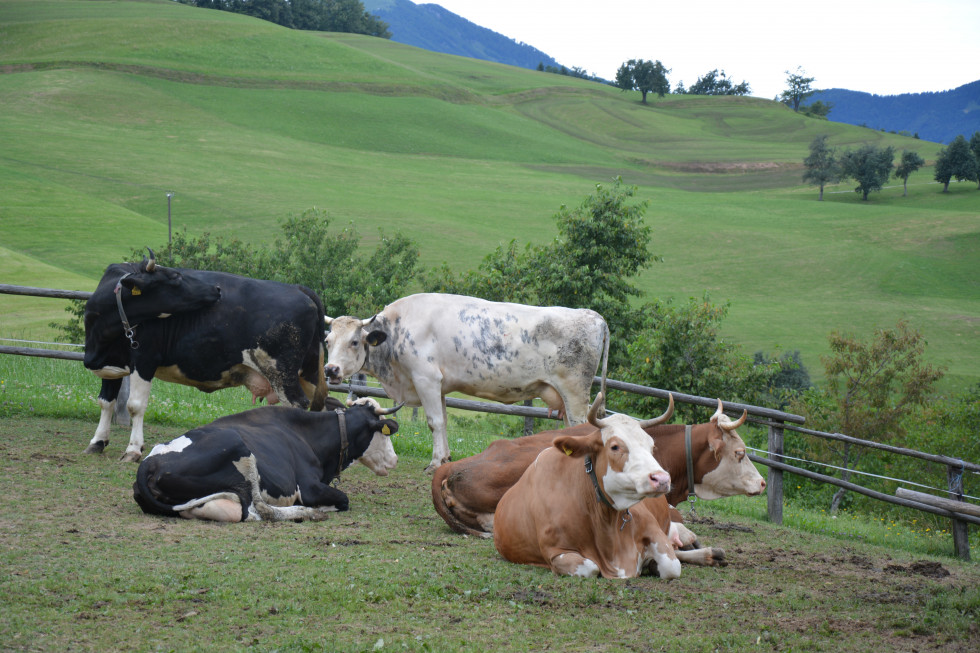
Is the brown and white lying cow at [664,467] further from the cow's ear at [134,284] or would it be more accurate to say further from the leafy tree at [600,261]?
the leafy tree at [600,261]

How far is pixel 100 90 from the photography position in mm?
79500

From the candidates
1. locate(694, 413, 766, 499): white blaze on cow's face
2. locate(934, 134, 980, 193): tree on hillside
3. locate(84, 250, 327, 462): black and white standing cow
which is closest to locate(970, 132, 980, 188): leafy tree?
locate(934, 134, 980, 193): tree on hillside

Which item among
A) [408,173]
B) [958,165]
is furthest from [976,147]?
[408,173]

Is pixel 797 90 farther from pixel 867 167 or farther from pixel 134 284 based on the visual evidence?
pixel 134 284

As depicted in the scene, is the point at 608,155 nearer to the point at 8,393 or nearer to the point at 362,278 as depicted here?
the point at 362,278

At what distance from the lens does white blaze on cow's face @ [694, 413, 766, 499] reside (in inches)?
282

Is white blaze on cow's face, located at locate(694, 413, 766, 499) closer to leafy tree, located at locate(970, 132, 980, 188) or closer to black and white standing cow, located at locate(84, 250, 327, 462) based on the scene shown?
black and white standing cow, located at locate(84, 250, 327, 462)

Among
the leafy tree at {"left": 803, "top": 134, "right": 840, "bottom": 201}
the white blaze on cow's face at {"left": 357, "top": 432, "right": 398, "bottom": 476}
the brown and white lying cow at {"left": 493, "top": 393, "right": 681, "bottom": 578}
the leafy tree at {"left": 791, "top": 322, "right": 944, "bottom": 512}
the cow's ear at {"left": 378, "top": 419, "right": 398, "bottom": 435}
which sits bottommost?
the leafy tree at {"left": 791, "top": 322, "right": 944, "bottom": 512}

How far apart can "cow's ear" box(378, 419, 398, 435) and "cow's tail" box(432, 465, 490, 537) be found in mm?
1417

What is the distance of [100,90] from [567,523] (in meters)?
83.9

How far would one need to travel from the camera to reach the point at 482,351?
10.1m

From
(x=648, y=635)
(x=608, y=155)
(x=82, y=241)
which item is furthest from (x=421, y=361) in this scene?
(x=608, y=155)

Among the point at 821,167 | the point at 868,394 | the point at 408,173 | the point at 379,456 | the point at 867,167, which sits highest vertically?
the point at 867,167

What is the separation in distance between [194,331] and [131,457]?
1505 millimetres
